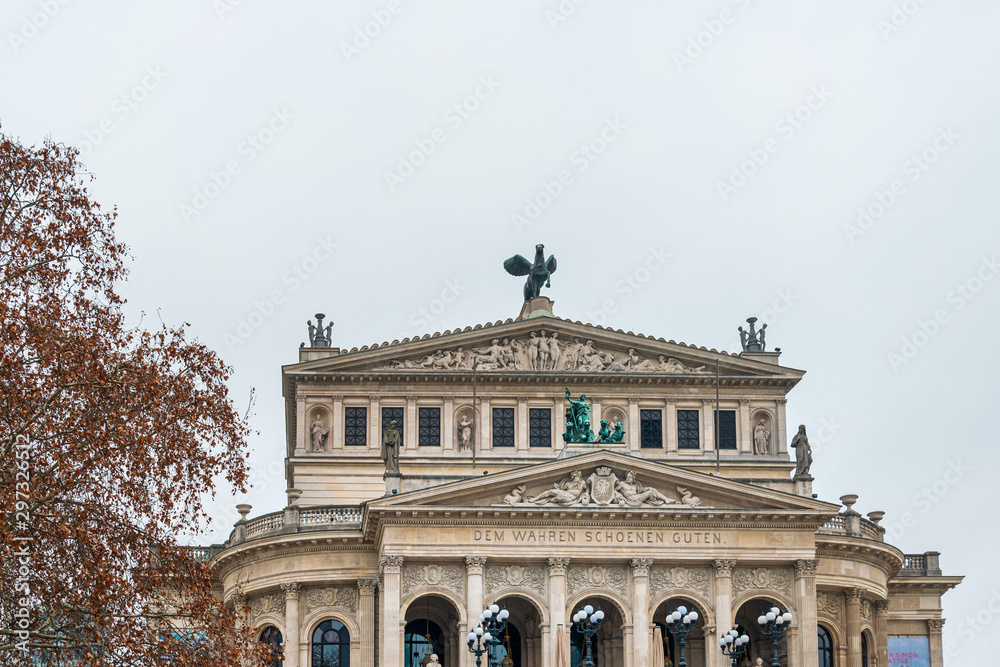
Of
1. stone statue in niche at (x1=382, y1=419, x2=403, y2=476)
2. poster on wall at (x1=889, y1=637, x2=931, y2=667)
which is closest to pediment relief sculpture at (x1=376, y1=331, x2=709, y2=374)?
stone statue in niche at (x1=382, y1=419, x2=403, y2=476)

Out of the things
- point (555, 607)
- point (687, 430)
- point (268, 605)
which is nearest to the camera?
point (555, 607)

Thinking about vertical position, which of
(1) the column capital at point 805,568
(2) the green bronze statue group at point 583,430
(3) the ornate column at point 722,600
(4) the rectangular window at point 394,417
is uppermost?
(4) the rectangular window at point 394,417

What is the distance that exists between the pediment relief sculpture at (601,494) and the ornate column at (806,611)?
395 cm

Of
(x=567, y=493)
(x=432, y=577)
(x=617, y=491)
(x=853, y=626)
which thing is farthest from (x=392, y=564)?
(x=853, y=626)

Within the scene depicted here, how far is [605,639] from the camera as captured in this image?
5616cm

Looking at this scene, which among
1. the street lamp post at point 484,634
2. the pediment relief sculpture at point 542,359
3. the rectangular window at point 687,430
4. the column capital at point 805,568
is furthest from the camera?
the rectangular window at point 687,430

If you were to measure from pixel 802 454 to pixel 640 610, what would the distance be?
27.8 ft

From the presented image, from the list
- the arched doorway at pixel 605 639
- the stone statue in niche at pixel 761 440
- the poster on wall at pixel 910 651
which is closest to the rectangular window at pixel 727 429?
the stone statue in niche at pixel 761 440

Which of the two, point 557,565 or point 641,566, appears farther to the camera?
point 641,566

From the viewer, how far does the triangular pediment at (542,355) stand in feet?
208

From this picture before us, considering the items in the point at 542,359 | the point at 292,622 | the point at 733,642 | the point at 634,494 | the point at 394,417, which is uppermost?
the point at 542,359

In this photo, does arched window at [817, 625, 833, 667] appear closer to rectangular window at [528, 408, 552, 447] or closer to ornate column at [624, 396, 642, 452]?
ornate column at [624, 396, 642, 452]

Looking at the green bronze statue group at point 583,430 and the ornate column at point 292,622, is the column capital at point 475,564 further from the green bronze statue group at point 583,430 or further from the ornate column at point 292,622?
the ornate column at point 292,622

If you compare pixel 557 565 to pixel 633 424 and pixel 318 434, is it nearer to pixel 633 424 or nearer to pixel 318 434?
pixel 633 424
